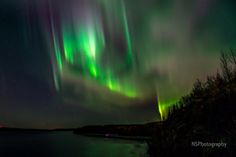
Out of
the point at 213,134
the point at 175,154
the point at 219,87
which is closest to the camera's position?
the point at 213,134

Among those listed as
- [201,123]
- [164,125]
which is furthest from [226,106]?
[164,125]

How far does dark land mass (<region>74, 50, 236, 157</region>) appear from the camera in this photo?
20953 millimetres

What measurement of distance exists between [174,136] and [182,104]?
5.90 metres

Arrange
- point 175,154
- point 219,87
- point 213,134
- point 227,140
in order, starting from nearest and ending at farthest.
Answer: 1. point 227,140
2. point 213,134
3. point 175,154
4. point 219,87

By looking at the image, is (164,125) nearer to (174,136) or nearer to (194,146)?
(174,136)

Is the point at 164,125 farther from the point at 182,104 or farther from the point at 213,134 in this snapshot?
the point at 213,134

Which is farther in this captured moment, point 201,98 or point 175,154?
point 201,98

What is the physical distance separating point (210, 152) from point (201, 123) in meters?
4.51

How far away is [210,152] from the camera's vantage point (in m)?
20.6

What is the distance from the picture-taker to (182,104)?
99.0 feet

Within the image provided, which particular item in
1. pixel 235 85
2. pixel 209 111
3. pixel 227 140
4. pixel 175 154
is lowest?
pixel 175 154

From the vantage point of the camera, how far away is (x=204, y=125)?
79.5 feet

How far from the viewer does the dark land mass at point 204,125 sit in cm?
2095

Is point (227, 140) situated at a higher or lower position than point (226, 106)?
lower
